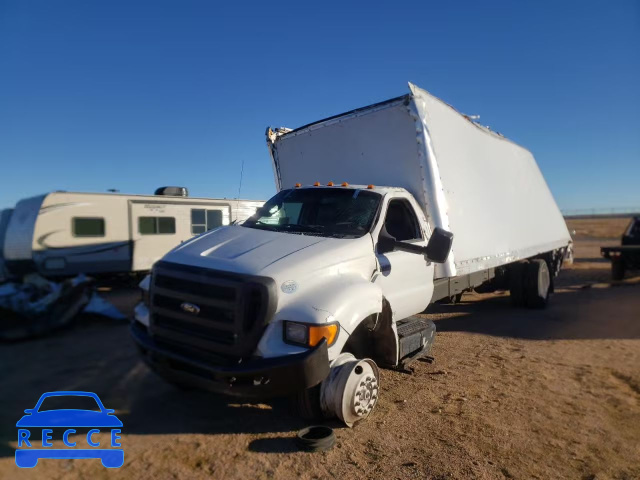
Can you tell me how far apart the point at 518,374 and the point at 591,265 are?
16466 mm

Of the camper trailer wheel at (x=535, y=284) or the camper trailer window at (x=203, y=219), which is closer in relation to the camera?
the camper trailer wheel at (x=535, y=284)

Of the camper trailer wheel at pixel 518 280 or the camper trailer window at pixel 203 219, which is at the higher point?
the camper trailer window at pixel 203 219

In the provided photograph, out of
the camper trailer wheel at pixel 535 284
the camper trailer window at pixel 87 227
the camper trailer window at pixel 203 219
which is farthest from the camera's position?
the camper trailer window at pixel 203 219

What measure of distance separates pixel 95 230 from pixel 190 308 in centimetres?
1014

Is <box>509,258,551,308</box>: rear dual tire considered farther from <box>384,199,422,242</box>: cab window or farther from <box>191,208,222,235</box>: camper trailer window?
<box>191,208,222,235</box>: camper trailer window

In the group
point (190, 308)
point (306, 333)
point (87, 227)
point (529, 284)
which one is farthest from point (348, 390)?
point (87, 227)

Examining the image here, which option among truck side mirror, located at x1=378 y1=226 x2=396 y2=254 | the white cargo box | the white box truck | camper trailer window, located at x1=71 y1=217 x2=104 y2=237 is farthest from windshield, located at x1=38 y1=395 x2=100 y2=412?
camper trailer window, located at x1=71 y1=217 x2=104 y2=237

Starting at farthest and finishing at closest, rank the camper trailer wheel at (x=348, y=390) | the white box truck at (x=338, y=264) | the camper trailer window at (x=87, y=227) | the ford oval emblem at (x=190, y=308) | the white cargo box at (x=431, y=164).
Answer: the camper trailer window at (x=87, y=227) → the white cargo box at (x=431, y=164) → the camper trailer wheel at (x=348, y=390) → the ford oval emblem at (x=190, y=308) → the white box truck at (x=338, y=264)

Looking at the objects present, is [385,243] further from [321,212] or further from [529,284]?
[529,284]

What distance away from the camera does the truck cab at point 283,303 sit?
10.5 feet

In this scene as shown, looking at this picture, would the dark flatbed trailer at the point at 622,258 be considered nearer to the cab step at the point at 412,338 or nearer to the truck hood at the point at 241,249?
the cab step at the point at 412,338

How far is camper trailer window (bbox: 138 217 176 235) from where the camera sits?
1295cm

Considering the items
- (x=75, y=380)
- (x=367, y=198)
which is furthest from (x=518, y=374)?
(x=75, y=380)

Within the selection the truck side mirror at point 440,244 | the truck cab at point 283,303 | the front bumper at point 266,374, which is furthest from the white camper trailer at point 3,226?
the truck side mirror at point 440,244
